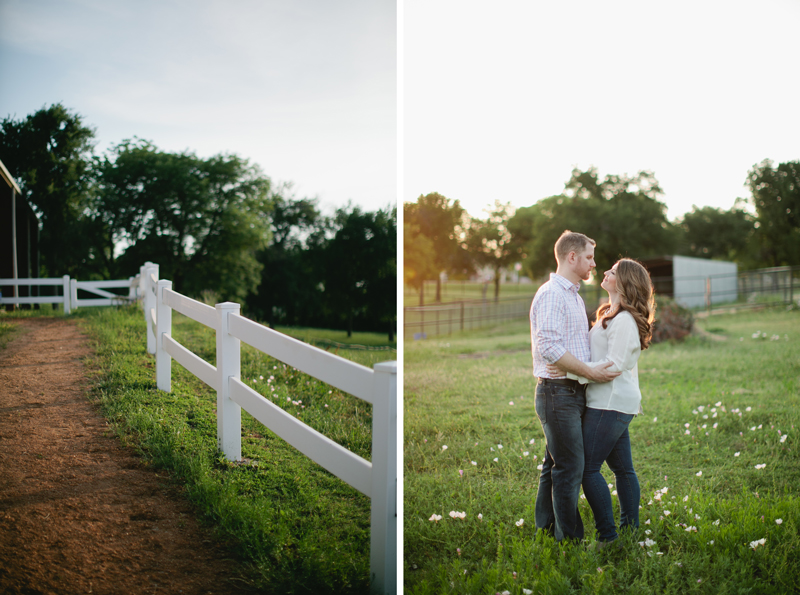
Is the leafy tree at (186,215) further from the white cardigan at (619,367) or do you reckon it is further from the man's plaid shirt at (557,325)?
the white cardigan at (619,367)

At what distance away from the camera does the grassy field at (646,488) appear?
2.21 metres

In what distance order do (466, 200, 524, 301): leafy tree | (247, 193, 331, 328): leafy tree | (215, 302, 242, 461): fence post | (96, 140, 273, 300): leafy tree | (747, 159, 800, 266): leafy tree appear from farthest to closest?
(466, 200, 524, 301): leafy tree → (747, 159, 800, 266): leafy tree → (247, 193, 331, 328): leafy tree → (215, 302, 242, 461): fence post → (96, 140, 273, 300): leafy tree

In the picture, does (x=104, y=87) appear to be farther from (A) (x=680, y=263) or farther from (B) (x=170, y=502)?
(A) (x=680, y=263)

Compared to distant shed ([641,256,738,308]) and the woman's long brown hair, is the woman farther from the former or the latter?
distant shed ([641,256,738,308])

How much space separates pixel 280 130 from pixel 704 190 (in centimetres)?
1870

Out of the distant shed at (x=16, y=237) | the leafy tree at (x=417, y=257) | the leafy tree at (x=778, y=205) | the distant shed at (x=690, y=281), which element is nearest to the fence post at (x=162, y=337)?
the distant shed at (x=16, y=237)

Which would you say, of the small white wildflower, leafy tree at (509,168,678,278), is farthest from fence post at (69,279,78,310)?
leafy tree at (509,168,678,278)

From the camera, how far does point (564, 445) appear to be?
215 cm

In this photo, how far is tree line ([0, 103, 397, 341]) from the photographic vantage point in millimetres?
2273

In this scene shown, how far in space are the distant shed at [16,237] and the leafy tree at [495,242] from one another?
37.7 feet

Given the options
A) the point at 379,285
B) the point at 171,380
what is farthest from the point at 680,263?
the point at 171,380

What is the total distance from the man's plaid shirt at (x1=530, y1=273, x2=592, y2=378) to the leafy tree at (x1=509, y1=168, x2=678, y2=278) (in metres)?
14.9

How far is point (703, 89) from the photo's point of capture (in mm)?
8859

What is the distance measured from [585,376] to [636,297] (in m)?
0.45
